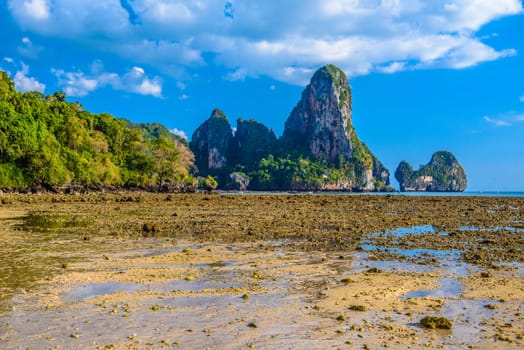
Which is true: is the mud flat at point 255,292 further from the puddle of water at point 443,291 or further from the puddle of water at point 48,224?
the puddle of water at point 48,224

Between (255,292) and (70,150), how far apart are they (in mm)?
67628

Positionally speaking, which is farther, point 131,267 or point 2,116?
point 2,116

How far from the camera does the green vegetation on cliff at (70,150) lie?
5638cm

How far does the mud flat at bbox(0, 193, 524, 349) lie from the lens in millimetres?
6055

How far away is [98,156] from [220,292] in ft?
247

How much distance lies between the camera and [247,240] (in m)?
16.0

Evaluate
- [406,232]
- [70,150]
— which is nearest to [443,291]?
[406,232]

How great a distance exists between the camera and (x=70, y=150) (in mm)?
68375

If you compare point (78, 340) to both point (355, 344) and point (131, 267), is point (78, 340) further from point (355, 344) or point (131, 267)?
point (131, 267)

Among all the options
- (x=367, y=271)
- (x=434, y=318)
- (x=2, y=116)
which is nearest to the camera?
(x=434, y=318)

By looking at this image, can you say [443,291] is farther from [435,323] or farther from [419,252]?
[419,252]

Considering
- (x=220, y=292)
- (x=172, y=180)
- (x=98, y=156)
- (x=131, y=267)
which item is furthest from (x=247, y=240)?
(x=172, y=180)

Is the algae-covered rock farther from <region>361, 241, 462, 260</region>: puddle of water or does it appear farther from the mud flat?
<region>361, 241, 462, 260</region>: puddle of water

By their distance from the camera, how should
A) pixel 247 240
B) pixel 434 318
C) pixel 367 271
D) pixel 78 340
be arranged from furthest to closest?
pixel 247 240, pixel 367 271, pixel 434 318, pixel 78 340
